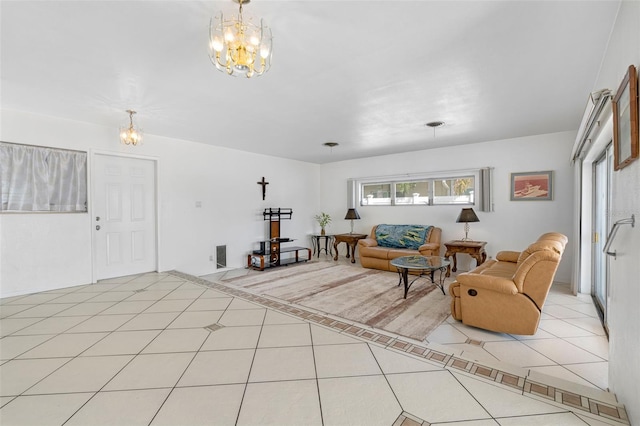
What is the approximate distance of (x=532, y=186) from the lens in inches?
198

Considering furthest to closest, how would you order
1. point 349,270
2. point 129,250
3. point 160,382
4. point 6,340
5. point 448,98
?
point 349,270 → point 129,250 → point 448,98 → point 6,340 → point 160,382

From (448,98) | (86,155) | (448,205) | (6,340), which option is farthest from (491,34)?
(86,155)

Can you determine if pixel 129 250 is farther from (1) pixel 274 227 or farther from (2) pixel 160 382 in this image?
(2) pixel 160 382

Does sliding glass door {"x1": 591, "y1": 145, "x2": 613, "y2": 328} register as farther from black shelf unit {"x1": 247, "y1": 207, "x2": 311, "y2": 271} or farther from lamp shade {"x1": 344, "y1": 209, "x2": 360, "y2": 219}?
black shelf unit {"x1": 247, "y1": 207, "x2": 311, "y2": 271}

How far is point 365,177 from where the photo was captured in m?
7.15

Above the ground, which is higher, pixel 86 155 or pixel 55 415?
pixel 86 155

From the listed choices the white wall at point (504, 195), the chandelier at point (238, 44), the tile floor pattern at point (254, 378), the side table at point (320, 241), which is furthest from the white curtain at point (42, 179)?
the white wall at point (504, 195)

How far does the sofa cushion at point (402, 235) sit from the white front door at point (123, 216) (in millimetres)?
4441

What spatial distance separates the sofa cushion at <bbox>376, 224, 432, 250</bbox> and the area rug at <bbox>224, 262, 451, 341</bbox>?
2.60ft

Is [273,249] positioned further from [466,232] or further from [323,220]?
[466,232]

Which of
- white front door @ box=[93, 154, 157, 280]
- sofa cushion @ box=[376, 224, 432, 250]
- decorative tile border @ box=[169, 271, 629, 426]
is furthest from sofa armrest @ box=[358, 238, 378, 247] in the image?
white front door @ box=[93, 154, 157, 280]

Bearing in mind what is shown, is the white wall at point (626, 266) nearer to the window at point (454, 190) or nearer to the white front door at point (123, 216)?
the window at point (454, 190)

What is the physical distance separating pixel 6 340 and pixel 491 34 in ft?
15.3

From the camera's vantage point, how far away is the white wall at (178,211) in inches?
151
